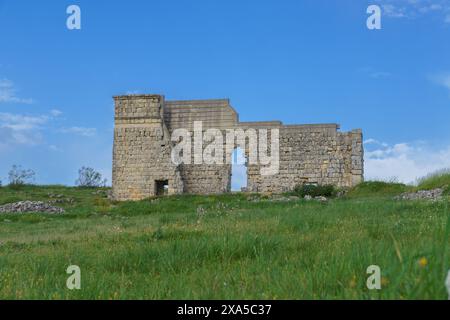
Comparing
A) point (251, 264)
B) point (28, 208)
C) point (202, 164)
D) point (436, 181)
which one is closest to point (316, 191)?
point (436, 181)

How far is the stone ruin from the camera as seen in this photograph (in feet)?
105

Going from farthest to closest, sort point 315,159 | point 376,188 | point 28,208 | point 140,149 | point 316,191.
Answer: point 140,149 < point 315,159 < point 376,188 < point 316,191 < point 28,208

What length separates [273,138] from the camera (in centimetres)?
3266

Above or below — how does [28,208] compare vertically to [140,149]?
below

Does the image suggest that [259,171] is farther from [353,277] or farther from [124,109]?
[353,277]

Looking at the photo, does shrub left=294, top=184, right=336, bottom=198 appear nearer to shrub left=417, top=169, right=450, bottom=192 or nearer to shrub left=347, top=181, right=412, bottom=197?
shrub left=347, top=181, right=412, bottom=197

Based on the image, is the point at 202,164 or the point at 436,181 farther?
the point at 202,164

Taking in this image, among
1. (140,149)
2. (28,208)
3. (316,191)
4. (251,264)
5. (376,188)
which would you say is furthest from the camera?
(140,149)

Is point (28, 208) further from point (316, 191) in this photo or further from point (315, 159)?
point (315, 159)

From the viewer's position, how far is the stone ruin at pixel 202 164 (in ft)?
105

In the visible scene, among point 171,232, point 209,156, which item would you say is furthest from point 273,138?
point 171,232

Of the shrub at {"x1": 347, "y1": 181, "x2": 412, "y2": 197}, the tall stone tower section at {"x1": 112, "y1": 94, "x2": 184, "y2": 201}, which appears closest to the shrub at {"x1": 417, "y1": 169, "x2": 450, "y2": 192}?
the shrub at {"x1": 347, "y1": 181, "x2": 412, "y2": 197}

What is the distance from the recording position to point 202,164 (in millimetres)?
Answer: 33406

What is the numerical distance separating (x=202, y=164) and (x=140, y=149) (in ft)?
13.4
